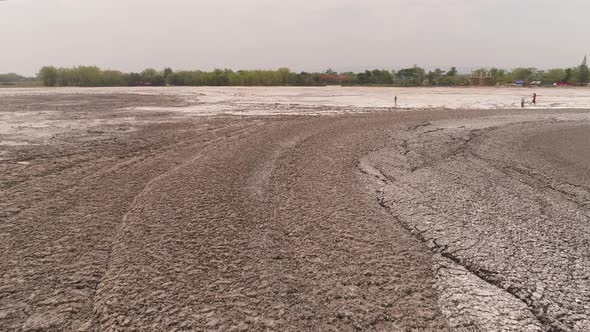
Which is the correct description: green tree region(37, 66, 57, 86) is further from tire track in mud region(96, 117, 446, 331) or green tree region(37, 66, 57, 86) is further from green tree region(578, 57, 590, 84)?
green tree region(578, 57, 590, 84)

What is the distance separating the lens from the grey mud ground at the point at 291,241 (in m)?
2.52

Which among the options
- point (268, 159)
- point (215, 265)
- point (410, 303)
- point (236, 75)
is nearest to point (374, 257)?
point (410, 303)

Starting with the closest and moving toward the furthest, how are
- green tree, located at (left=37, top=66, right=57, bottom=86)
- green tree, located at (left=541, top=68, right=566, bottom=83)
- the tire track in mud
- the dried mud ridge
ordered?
the tire track in mud, the dried mud ridge, green tree, located at (left=37, top=66, right=57, bottom=86), green tree, located at (left=541, top=68, right=566, bottom=83)

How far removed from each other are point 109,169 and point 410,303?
18.3ft

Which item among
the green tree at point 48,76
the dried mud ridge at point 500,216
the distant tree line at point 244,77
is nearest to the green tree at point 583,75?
the distant tree line at point 244,77

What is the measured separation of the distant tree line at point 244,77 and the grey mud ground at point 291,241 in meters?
65.3

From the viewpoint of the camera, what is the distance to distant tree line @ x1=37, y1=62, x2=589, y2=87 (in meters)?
69.0

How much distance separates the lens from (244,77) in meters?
71.7

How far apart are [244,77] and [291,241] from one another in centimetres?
7134

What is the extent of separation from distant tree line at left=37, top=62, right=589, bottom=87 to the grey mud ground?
2569 inches

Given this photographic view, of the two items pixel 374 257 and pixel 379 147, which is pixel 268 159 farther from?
pixel 374 257

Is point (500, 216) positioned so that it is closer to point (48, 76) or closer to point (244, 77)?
point (244, 77)

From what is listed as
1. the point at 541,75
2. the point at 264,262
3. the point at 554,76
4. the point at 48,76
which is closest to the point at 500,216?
the point at 264,262

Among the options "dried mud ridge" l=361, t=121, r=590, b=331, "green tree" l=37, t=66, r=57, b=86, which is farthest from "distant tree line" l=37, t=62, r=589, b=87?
"dried mud ridge" l=361, t=121, r=590, b=331
